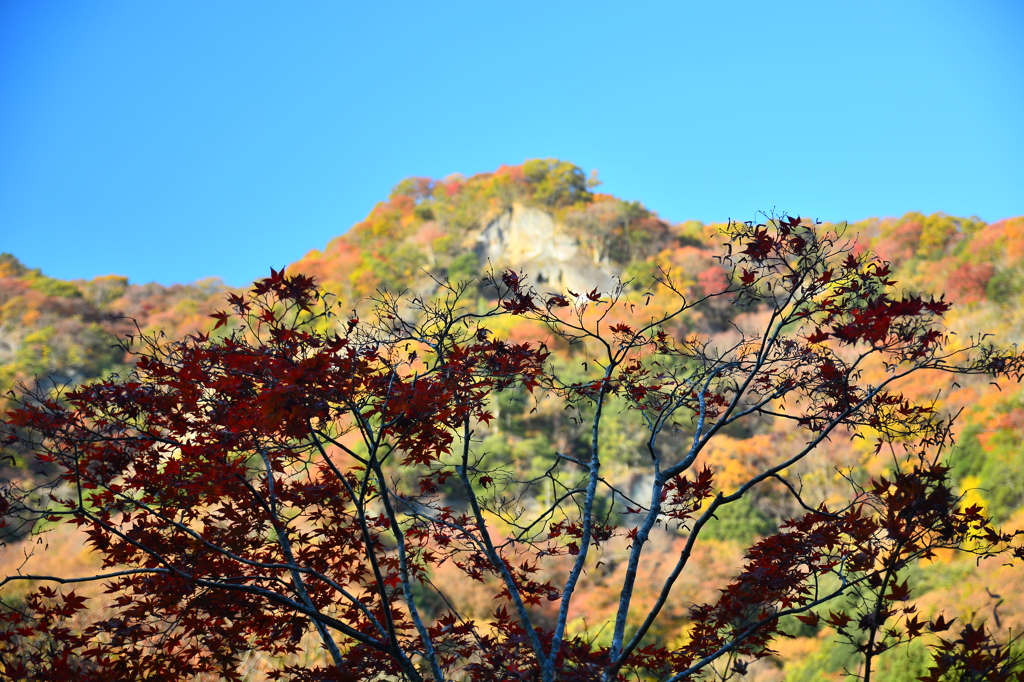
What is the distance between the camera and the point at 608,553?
12.7 meters

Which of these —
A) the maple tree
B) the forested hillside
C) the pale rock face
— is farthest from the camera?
the pale rock face

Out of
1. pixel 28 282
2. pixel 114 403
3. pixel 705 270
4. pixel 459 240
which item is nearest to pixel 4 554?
pixel 114 403

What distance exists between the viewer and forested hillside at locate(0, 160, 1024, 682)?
9.49 meters

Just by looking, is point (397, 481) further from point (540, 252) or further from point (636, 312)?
point (540, 252)

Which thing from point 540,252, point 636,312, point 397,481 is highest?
point 540,252

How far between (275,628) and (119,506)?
0.87m

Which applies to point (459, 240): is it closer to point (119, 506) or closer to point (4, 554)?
point (4, 554)

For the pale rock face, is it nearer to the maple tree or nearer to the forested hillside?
the forested hillside

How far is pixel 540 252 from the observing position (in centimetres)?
2516

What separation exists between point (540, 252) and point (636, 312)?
7.29 meters

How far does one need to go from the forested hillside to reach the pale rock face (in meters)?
0.06

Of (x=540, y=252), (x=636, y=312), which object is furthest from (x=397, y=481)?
(x=540, y=252)

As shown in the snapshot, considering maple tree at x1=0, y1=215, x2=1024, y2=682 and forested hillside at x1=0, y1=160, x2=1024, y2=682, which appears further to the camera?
forested hillside at x1=0, y1=160, x2=1024, y2=682

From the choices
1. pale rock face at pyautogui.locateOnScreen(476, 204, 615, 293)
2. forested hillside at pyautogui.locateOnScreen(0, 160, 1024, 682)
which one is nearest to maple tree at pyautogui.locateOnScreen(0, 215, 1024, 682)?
forested hillside at pyautogui.locateOnScreen(0, 160, 1024, 682)
